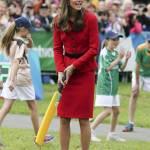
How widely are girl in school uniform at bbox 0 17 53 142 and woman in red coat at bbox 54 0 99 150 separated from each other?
4.98 feet

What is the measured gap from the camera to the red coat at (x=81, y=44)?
28.0 feet

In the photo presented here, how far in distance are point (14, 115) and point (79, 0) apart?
602 cm

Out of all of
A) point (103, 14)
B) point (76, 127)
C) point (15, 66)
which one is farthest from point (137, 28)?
point (15, 66)

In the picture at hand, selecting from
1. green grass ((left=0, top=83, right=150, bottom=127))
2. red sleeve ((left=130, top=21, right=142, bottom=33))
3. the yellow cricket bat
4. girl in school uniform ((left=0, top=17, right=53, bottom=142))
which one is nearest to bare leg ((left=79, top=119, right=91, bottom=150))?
the yellow cricket bat

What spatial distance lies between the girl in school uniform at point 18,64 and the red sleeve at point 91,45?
1768 mm

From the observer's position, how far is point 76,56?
8.66 meters

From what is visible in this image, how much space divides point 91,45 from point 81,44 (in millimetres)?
130

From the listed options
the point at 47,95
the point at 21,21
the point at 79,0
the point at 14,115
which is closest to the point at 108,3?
the point at 47,95

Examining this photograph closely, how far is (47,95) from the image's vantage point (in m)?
17.5

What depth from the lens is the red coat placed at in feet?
28.0

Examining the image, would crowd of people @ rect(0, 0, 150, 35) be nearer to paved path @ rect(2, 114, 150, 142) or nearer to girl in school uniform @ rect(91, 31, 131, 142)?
paved path @ rect(2, 114, 150, 142)

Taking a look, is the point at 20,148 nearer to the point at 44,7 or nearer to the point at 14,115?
the point at 14,115

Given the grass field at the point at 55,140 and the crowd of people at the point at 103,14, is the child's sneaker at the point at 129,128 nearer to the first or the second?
the grass field at the point at 55,140

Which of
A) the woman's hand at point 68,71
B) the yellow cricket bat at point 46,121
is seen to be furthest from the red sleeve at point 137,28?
the woman's hand at point 68,71
